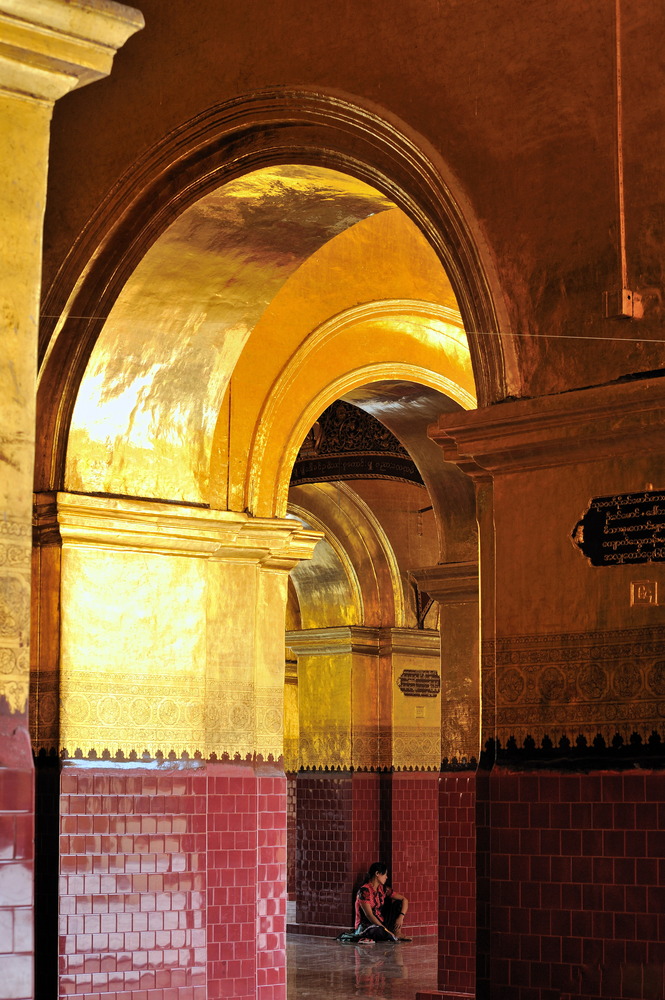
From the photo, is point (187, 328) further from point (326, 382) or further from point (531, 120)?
point (531, 120)

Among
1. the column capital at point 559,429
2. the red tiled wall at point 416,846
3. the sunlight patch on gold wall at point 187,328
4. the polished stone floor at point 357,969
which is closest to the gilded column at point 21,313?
the column capital at point 559,429

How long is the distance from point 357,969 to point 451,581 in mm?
3664

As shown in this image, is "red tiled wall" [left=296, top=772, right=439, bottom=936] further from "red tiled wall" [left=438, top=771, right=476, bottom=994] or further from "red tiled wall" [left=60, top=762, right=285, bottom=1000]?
"red tiled wall" [left=60, top=762, right=285, bottom=1000]

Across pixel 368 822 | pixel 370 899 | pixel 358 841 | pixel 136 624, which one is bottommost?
pixel 370 899

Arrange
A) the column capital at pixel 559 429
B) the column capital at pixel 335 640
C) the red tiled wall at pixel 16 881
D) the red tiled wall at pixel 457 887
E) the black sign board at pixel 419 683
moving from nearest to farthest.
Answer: the red tiled wall at pixel 16 881 → the column capital at pixel 559 429 → the red tiled wall at pixel 457 887 → the column capital at pixel 335 640 → the black sign board at pixel 419 683

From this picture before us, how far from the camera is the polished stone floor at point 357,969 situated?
10.7 m

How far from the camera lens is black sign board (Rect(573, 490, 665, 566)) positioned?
16.4ft

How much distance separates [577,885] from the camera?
509 centimetres

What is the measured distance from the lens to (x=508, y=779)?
17.5 ft

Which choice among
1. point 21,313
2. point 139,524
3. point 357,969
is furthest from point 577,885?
point 357,969

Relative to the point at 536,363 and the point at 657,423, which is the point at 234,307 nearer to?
the point at 536,363

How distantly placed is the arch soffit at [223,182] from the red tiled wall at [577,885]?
150 cm

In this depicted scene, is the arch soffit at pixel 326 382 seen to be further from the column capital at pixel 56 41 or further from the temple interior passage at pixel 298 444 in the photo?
the column capital at pixel 56 41

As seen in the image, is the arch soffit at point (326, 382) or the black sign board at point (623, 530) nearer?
the black sign board at point (623, 530)
